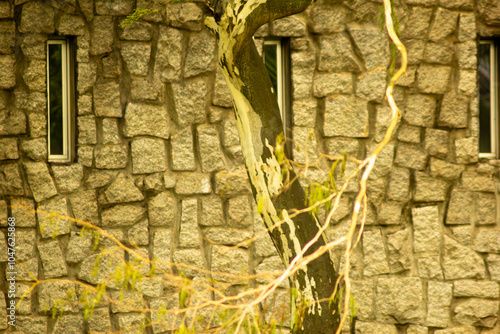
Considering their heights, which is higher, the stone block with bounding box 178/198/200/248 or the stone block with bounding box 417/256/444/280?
the stone block with bounding box 178/198/200/248

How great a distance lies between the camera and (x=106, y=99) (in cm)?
→ 431

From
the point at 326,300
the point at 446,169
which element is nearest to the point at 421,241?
the point at 446,169

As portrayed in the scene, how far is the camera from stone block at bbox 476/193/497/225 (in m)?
4.79

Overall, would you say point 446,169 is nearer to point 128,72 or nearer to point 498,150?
point 498,150

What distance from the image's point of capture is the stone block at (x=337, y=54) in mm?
4633

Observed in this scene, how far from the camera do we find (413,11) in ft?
15.5

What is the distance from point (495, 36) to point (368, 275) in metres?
2.36

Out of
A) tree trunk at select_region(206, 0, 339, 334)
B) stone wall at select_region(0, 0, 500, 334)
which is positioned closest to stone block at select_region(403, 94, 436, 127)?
stone wall at select_region(0, 0, 500, 334)

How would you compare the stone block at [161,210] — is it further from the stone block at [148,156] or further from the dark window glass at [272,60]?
the dark window glass at [272,60]

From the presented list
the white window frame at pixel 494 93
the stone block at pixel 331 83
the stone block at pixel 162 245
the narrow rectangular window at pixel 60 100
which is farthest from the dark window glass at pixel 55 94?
the white window frame at pixel 494 93

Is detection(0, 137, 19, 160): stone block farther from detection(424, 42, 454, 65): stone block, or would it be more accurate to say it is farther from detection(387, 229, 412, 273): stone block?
detection(424, 42, 454, 65): stone block

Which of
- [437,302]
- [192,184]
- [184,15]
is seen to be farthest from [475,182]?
[184,15]

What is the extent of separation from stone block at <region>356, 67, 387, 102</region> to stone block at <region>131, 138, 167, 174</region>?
1664mm

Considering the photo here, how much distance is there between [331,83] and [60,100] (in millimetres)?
2137
